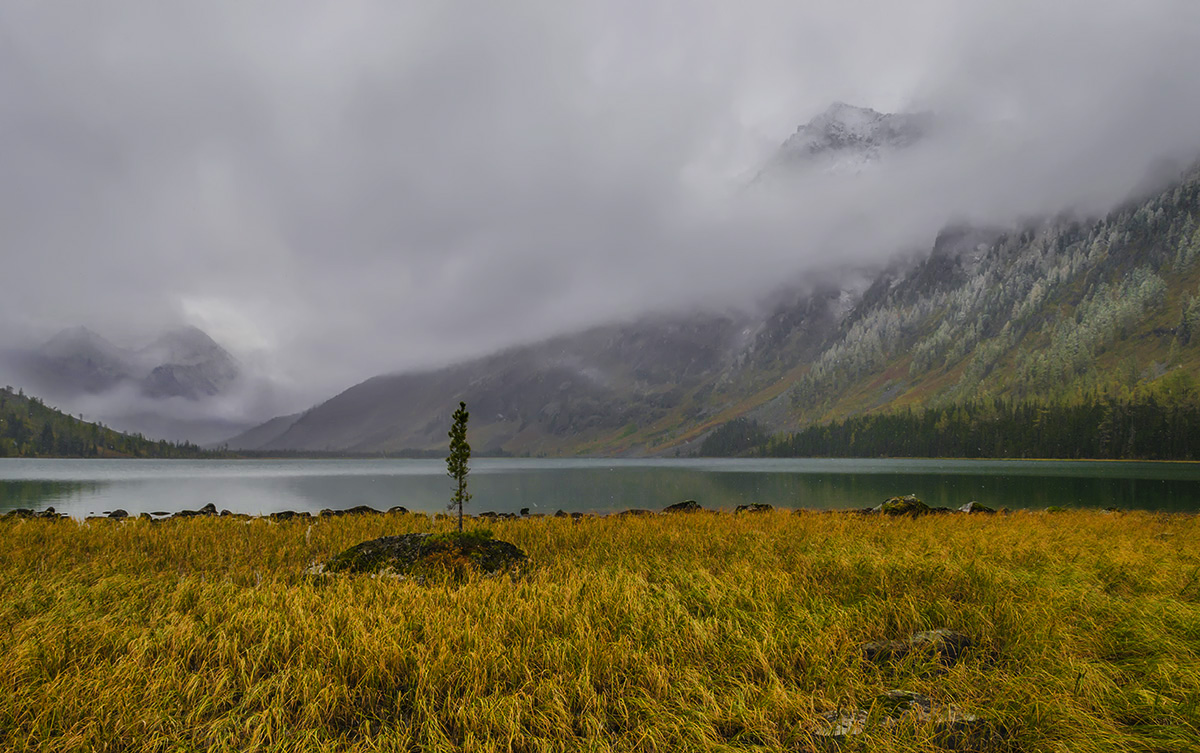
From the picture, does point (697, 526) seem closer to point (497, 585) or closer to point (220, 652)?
point (497, 585)

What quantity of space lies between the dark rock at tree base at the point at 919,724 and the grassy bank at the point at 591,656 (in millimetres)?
136

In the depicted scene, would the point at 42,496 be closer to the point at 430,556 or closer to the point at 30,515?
the point at 30,515

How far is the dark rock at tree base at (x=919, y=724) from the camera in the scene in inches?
175

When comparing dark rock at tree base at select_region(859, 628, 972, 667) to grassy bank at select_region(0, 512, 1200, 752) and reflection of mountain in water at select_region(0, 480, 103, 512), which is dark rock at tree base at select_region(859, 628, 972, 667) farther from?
reflection of mountain in water at select_region(0, 480, 103, 512)

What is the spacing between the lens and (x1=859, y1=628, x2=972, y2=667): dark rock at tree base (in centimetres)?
604

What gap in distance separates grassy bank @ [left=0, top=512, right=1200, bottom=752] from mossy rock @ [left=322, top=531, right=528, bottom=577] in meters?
0.82

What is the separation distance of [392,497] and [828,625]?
6121 cm

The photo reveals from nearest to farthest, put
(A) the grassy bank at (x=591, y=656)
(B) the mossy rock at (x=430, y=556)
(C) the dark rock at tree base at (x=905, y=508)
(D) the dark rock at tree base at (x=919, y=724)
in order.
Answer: (D) the dark rock at tree base at (x=919, y=724) < (A) the grassy bank at (x=591, y=656) < (B) the mossy rock at (x=430, y=556) < (C) the dark rock at tree base at (x=905, y=508)

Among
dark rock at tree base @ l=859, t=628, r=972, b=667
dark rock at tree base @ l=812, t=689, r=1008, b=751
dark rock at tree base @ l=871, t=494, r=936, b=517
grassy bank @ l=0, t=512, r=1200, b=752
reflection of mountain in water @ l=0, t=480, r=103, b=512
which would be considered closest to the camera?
dark rock at tree base @ l=812, t=689, r=1008, b=751

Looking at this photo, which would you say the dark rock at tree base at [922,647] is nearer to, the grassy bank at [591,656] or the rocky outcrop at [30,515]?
the grassy bank at [591,656]

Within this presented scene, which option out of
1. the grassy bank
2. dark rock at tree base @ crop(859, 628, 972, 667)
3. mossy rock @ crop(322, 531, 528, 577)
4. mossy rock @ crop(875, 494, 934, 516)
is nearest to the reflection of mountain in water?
mossy rock @ crop(322, 531, 528, 577)

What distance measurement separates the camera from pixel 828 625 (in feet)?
21.9

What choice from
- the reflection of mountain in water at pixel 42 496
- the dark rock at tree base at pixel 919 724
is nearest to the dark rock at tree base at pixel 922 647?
the dark rock at tree base at pixel 919 724

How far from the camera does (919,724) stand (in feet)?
15.2
